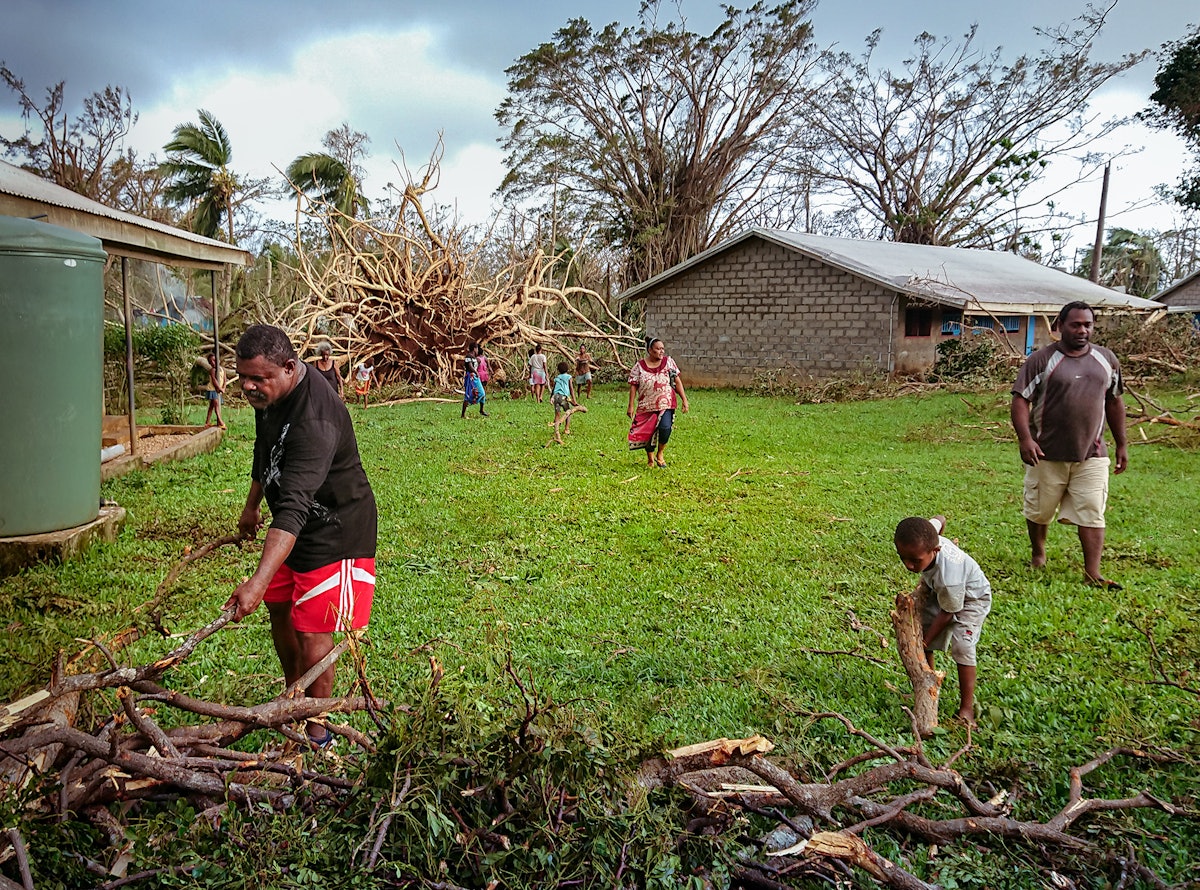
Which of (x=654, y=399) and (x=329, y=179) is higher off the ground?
(x=329, y=179)

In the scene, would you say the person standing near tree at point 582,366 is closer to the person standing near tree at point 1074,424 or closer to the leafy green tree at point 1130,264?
the person standing near tree at point 1074,424

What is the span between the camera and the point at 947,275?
A: 20.4 meters

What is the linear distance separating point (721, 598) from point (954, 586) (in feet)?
6.39

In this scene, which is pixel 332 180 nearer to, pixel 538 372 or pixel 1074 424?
pixel 538 372

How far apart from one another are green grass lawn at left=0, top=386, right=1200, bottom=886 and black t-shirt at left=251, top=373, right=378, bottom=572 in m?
0.63

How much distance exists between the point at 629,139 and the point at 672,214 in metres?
3.69

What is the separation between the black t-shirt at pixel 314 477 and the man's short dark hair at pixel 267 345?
129 millimetres

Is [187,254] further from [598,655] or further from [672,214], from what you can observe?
[672,214]

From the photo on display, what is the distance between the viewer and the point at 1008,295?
19.8 m

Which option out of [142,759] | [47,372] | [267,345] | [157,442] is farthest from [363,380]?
[142,759]

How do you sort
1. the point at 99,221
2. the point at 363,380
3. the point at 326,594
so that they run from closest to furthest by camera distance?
the point at 326,594
the point at 99,221
the point at 363,380

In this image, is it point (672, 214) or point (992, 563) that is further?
point (672, 214)

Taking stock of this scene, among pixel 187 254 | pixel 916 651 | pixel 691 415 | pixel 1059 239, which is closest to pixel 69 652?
pixel 916 651

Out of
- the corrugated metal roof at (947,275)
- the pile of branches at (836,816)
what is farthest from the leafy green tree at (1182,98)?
the pile of branches at (836,816)
